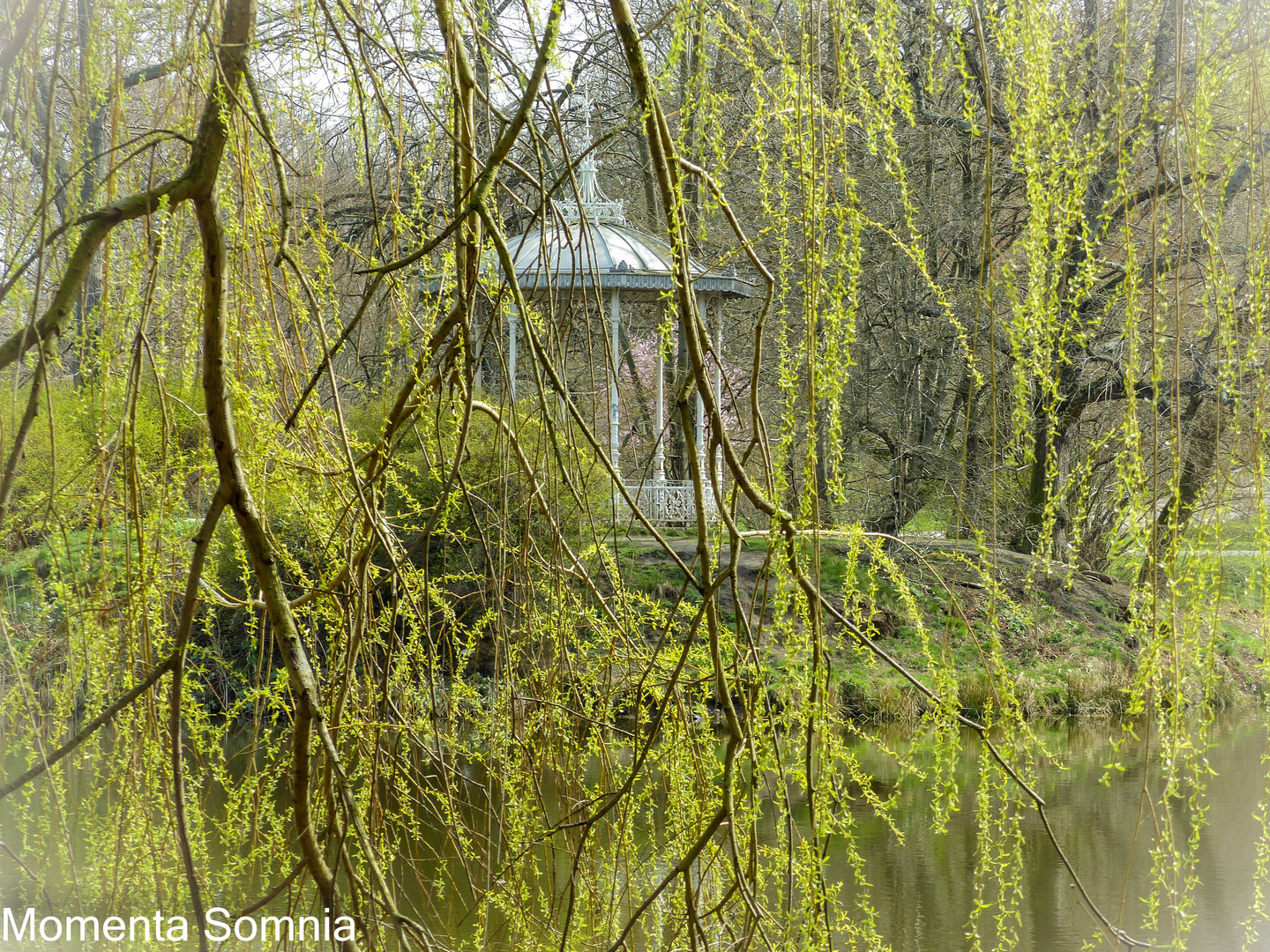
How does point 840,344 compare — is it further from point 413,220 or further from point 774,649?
point 774,649

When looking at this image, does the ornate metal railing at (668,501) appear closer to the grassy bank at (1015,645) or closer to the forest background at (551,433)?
the grassy bank at (1015,645)

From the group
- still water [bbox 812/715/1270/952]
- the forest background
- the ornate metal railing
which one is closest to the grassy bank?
the ornate metal railing

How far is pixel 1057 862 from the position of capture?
4422 mm

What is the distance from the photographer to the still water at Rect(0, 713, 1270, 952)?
3.63 meters

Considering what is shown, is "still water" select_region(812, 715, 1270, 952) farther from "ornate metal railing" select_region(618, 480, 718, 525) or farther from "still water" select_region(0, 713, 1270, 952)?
"ornate metal railing" select_region(618, 480, 718, 525)

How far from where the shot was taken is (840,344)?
1.10 m

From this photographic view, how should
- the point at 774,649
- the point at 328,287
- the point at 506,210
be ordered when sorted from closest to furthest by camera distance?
the point at 328,287
the point at 774,649
the point at 506,210

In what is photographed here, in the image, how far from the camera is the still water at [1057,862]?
11.9 feet

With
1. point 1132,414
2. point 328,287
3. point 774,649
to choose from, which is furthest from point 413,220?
point 774,649

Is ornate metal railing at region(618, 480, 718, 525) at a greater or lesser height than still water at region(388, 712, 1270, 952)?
greater

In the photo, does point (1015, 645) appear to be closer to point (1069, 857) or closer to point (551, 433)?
point (1069, 857)

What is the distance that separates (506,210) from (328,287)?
6742mm

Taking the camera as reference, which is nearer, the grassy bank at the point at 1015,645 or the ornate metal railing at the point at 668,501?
the grassy bank at the point at 1015,645

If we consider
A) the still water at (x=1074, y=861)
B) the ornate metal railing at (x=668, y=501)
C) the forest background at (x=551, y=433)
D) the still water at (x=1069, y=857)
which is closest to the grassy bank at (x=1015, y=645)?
the ornate metal railing at (x=668, y=501)
